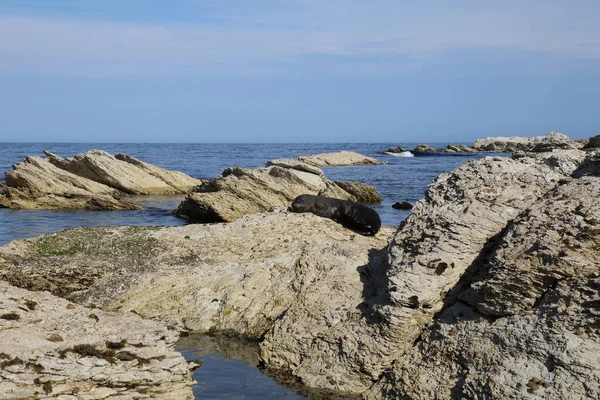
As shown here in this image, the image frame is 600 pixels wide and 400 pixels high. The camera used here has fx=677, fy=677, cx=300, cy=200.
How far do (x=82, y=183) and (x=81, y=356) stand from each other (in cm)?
2461

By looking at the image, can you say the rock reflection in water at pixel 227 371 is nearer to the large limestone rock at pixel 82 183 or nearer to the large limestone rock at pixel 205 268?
the large limestone rock at pixel 205 268

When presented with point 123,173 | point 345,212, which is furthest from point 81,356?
point 123,173

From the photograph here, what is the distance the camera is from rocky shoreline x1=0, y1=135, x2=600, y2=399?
23.5 ft

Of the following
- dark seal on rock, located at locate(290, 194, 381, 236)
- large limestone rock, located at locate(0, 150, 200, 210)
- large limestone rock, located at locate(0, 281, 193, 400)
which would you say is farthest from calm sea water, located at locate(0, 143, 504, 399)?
dark seal on rock, located at locate(290, 194, 381, 236)

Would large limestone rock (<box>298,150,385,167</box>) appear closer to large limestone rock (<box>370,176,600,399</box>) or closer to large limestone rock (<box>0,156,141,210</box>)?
large limestone rock (<box>0,156,141,210</box>)

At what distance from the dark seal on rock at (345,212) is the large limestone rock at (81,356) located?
7347mm

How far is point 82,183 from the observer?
103 feet

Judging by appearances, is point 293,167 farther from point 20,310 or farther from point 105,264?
point 20,310

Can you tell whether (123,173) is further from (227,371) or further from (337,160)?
(337,160)

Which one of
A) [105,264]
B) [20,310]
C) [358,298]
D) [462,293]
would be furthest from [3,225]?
Answer: [462,293]

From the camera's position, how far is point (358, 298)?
9516 mm

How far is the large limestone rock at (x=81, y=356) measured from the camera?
24.3ft

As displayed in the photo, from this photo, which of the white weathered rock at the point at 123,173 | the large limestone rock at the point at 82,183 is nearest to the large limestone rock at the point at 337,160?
the white weathered rock at the point at 123,173

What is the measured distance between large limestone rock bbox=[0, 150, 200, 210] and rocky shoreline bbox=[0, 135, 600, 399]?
16680mm
